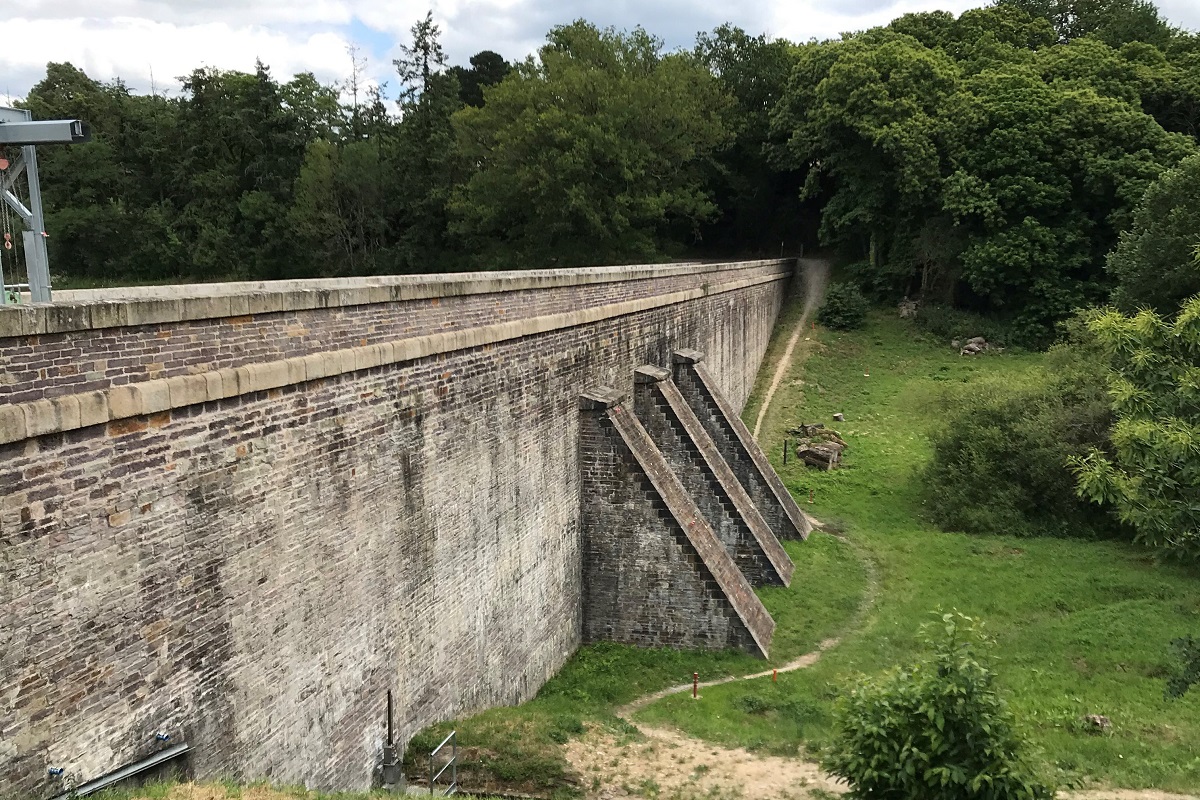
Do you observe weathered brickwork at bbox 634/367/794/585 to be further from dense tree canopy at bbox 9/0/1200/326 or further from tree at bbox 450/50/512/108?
tree at bbox 450/50/512/108

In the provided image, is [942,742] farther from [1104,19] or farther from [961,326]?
[1104,19]

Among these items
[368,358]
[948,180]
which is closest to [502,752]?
[368,358]

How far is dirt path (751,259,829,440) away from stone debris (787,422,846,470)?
1.34 metres

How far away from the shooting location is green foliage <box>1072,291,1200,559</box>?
35.1ft

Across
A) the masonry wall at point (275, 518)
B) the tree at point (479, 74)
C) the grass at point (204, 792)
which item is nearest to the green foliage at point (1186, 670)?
the masonry wall at point (275, 518)

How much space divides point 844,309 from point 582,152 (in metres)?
12.2

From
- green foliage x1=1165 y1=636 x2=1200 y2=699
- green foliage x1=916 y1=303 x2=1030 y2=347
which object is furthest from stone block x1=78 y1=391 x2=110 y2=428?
green foliage x1=916 y1=303 x2=1030 y2=347

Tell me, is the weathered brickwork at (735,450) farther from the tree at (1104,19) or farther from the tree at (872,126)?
the tree at (1104,19)

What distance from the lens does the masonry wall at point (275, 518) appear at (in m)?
5.12

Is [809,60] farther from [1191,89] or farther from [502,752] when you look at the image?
[502,752]

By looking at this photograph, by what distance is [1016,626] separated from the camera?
14.2 m

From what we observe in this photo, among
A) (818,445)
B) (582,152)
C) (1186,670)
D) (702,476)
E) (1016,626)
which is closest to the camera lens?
(1186,670)

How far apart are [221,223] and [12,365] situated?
42701 millimetres

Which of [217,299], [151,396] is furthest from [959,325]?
[151,396]
